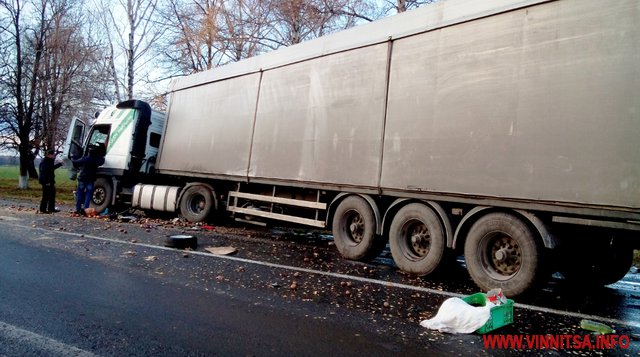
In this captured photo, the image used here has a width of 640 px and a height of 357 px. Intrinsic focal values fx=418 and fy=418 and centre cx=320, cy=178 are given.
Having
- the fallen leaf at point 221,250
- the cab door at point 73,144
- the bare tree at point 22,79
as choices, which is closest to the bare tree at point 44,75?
the bare tree at point 22,79

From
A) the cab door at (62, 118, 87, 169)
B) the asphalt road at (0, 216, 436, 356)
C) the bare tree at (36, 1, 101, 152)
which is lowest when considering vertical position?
the asphalt road at (0, 216, 436, 356)

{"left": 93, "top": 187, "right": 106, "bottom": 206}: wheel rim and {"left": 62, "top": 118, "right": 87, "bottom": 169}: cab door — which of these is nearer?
{"left": 93, "top": 187, "right": 106, "bottom": 206}: wheel rim

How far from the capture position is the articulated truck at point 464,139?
4.36 metres

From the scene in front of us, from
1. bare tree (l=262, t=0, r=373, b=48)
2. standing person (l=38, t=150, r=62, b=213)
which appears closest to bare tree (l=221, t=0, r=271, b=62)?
bare tree (l=262, t=0, r=373, b=48)

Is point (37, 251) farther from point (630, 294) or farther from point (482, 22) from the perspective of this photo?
point (630, 294)

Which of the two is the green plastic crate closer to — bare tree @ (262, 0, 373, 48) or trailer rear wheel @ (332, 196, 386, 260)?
trailer rear wheel @ (332, 196, 386, 260)

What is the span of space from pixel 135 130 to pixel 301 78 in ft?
19.4

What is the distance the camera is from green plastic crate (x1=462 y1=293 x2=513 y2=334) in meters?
3.58

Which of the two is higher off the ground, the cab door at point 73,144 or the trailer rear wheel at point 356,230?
the cab door at point 73,144

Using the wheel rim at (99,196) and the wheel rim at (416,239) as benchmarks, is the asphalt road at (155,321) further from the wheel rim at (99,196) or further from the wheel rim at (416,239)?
the wheel rim at (99,196)

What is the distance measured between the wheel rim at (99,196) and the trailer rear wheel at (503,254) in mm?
10054

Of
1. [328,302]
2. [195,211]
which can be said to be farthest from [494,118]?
[195,211]

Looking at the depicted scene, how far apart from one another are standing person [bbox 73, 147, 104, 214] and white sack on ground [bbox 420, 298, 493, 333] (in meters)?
10.3

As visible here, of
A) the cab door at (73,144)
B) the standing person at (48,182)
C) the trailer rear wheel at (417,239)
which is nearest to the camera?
the trailer rear wheel at (417,239)
